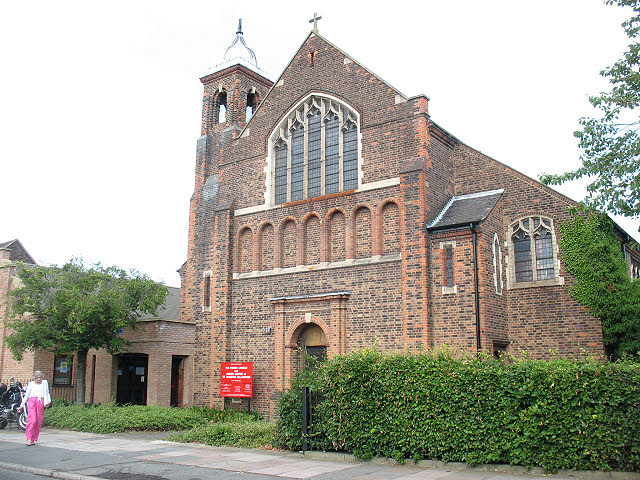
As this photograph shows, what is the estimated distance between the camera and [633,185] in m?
14.5

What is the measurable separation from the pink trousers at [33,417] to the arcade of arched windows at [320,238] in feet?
28.6

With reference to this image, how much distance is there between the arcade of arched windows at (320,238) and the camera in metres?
19.3

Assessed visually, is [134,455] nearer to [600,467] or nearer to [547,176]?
[600,467]

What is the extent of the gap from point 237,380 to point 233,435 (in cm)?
513

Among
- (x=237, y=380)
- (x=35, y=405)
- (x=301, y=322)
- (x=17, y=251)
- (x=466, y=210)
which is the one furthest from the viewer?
(x=17, y=251)

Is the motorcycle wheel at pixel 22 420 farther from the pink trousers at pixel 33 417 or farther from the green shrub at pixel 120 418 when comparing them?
the pink trousers at pixel 33 417

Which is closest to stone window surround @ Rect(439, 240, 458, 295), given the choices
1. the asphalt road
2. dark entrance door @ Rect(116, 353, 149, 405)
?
the asphalt road

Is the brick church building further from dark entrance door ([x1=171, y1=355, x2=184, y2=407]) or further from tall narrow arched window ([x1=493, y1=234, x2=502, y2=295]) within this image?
dark entrance door ([x1=171, y1=355, x2=184, y2=407])

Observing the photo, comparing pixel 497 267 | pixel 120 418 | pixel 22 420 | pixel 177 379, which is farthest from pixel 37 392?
pixel 497 267

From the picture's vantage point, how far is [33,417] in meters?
15.3

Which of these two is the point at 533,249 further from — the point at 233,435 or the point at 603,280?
the point at 233,435

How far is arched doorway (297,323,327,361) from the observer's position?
20312 mm

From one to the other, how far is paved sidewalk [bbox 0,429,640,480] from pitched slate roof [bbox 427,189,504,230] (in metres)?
7.96

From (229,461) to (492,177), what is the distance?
12.4 meters
